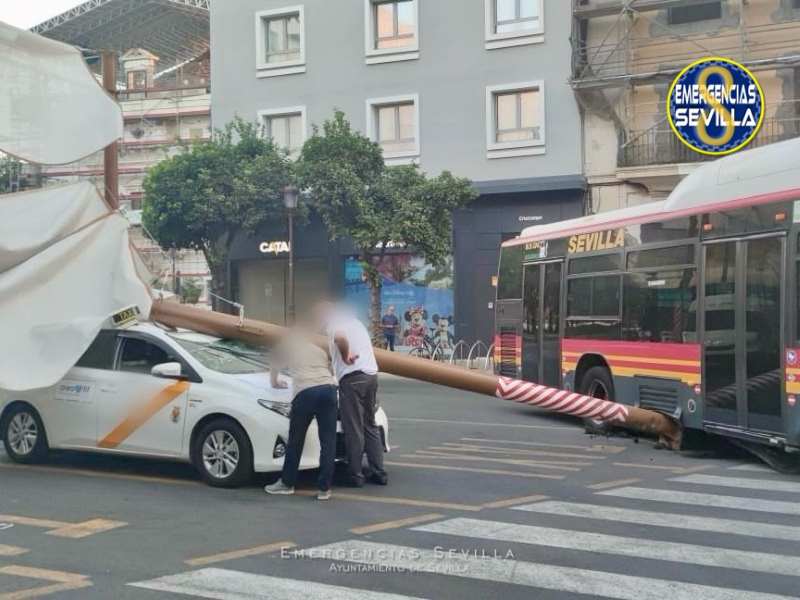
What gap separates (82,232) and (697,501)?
6.14 meters

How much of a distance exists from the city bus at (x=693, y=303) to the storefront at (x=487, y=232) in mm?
12416

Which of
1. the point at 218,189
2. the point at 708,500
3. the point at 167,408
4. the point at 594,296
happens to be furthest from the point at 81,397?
the point at 218,189

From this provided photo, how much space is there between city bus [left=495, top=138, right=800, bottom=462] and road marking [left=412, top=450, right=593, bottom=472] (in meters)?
1.71

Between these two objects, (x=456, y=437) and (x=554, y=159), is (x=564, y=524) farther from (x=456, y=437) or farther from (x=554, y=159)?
(x=554, y=159)

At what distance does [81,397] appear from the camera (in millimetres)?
9727

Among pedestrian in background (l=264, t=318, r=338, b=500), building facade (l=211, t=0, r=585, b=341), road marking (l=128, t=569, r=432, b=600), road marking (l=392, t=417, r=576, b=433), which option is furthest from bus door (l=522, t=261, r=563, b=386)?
building facade (l=211, t=0, r=585, b=341)

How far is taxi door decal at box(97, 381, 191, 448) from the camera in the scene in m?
9.16

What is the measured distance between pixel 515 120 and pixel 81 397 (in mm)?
20395

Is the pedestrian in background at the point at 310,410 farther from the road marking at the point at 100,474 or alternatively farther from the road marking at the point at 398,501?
the road marking at the point at 100,474

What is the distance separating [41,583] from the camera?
5871 millimetres

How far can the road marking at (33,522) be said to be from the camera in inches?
293

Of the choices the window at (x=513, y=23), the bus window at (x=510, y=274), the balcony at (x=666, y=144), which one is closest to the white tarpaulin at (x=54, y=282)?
the bus window at (x=510, y=274)

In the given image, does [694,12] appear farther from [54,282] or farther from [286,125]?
[54,282]

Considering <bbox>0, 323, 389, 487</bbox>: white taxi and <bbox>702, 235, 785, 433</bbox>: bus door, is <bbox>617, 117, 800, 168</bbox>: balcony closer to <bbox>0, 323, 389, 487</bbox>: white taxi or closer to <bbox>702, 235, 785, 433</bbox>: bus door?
<bbox>702, 235, 785, 433</bbox>: bus door
